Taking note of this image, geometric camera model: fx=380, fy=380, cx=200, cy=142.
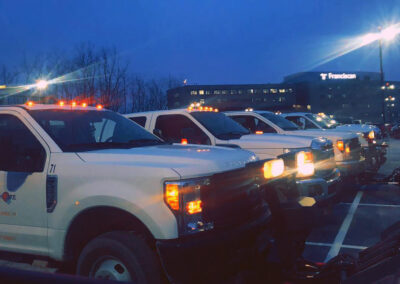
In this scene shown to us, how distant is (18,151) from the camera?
343 cm

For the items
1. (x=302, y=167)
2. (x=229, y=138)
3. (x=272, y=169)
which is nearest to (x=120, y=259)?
(x=272, y=169)

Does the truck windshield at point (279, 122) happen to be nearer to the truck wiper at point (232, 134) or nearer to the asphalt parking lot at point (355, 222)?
the asphalt parking lot at point (355, 222)

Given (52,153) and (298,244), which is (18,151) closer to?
(52,153)

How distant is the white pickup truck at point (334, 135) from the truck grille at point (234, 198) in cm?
540

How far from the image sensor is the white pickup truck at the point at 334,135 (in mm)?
8422

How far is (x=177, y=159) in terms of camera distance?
10.4 feet

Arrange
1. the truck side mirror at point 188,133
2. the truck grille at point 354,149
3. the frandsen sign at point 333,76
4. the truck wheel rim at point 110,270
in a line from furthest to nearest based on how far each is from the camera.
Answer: the frandsen sign at point 333,76, the truck grille at point 354,149, the truck side mirror at point 188,133, the truck wheel rim at point 110,270

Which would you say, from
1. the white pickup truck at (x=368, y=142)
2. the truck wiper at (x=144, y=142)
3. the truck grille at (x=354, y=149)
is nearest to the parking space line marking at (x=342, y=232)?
the truck grille at (x=354, y=149)

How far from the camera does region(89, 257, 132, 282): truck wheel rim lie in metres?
2.96

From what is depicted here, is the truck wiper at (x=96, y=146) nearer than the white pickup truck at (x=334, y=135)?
Yes

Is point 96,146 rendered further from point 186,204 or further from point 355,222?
point 355,222

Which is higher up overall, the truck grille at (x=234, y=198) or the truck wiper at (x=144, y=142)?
the truck wiper at (x=144, y=142)

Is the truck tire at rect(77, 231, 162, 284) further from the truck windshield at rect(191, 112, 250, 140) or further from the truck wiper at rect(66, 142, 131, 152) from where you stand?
the truck windshield at rect(191, 112, 250, 140)

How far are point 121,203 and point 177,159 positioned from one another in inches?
22.7
